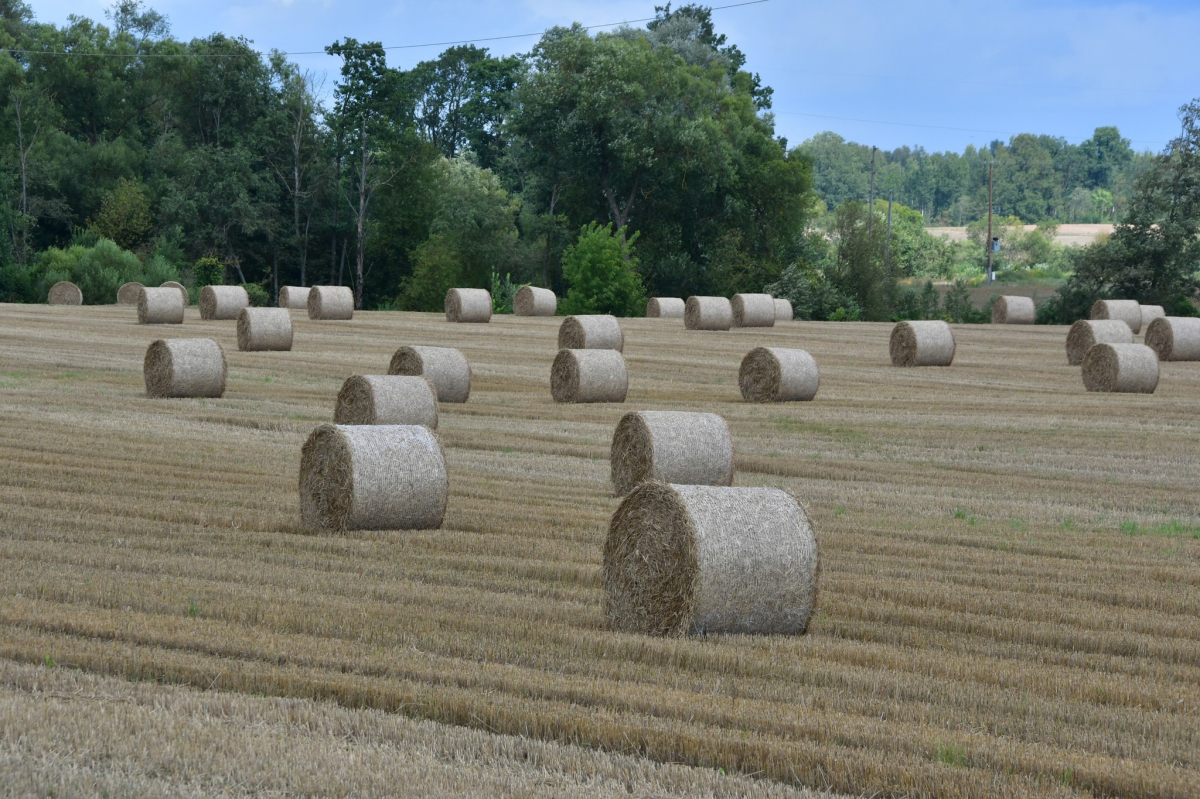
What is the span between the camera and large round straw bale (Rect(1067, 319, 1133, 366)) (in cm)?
3120

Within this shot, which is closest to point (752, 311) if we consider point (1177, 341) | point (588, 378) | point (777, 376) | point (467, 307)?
point (467, 307)

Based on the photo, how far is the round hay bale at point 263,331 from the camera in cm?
3072

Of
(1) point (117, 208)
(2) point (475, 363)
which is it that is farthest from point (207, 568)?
(1) point (117, 208)

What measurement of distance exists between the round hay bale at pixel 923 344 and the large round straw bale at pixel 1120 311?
1156cm

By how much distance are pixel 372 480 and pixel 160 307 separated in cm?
2853

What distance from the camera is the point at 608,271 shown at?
54875 mm

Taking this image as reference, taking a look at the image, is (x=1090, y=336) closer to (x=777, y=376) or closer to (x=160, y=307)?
(x=777, y=376)

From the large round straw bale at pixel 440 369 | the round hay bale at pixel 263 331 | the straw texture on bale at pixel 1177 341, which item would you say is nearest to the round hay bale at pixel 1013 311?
the straw texture on bale at pixel 1177 341

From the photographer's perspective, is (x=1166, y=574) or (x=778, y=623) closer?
(x=778, y=623)

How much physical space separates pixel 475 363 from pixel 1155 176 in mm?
31850

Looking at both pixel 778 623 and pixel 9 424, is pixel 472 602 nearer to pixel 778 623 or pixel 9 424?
pixel 778 623

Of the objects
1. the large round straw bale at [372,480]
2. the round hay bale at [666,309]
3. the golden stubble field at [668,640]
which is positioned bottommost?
the golden stubble field at [668,640]

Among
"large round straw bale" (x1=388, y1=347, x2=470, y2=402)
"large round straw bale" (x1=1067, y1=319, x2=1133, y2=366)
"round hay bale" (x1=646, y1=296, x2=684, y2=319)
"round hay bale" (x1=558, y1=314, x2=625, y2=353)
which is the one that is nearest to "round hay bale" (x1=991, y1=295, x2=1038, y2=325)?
"round hay bale" (x1=646, y1=296, x2=684, y2=319)

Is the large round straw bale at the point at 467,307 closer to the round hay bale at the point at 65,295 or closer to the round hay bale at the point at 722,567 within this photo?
the round hay bale at the point at 65,295
